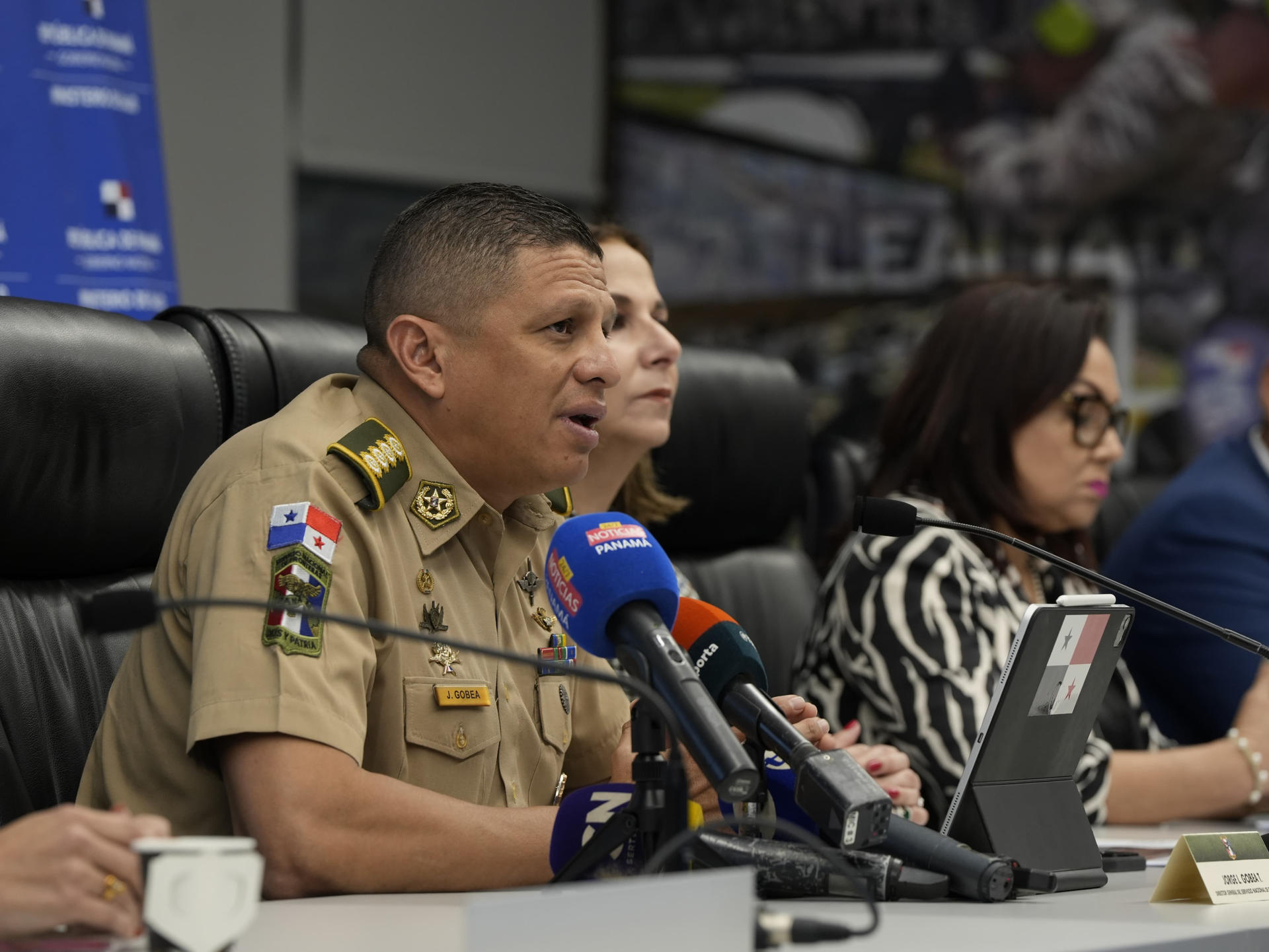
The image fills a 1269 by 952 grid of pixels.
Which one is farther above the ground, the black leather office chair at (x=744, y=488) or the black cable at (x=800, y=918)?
the black cable at (x=800, y=918)

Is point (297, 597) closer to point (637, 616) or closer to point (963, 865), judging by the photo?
point (637, 616)

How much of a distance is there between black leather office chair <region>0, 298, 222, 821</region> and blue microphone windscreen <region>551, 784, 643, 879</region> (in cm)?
70

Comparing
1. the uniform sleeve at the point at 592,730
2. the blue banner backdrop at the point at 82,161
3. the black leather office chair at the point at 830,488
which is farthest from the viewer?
the black leather office chair at the point at 830,488

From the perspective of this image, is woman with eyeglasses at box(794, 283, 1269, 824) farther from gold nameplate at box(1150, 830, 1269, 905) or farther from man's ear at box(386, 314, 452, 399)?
man's ear at box(386, 314, 452, 399)

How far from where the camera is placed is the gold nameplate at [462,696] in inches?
55.5

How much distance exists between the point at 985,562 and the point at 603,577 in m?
1.16

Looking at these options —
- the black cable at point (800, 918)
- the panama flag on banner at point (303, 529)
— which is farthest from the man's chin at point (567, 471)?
the black cable at point (800, 918)

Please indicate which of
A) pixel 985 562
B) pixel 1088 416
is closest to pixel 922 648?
pixel 985 562

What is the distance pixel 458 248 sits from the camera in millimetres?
1505

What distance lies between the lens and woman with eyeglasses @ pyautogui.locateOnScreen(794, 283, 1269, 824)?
6.31ft

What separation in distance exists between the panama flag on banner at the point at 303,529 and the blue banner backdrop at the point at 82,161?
1.24 metres

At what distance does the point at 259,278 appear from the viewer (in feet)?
14.0

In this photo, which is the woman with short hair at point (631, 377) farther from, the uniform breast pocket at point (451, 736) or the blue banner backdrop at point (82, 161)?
the blue banner backdrop at point (82, 161)

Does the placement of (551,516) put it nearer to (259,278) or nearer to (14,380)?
(14,380)
